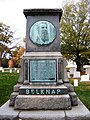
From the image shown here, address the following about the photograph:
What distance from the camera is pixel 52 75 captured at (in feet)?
25.8

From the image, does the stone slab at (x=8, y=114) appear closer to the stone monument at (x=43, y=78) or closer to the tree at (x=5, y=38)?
the stone monument at (x=43, y=78)

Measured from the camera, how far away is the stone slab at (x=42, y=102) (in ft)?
23.2

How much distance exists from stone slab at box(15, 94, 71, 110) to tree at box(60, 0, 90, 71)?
26752mm

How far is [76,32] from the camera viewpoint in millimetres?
34406

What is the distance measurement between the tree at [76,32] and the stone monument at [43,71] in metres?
25.7

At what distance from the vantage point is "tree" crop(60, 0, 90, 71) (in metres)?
34.0

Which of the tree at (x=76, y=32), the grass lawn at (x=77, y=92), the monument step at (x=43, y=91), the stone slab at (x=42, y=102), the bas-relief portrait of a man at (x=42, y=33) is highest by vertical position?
the tree at (x=76, y=32)

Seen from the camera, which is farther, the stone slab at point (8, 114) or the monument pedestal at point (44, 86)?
the monument pedestal at point (44, 86)

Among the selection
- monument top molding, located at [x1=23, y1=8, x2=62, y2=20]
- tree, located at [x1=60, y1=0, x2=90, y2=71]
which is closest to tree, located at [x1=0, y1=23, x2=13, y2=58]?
tree, located at [x1=60, y1=0, x2=90, y2=71]

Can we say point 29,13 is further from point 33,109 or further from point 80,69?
point 80,69

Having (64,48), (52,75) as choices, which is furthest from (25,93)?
(64,48)

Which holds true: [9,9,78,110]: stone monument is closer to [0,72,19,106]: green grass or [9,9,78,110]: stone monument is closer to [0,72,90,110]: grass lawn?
[0,72,90,110]: grass lawn

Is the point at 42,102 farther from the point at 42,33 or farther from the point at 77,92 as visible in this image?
the point at 77,92

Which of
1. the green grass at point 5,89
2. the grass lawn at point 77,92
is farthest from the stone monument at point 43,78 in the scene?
the green grass at point 5,89
